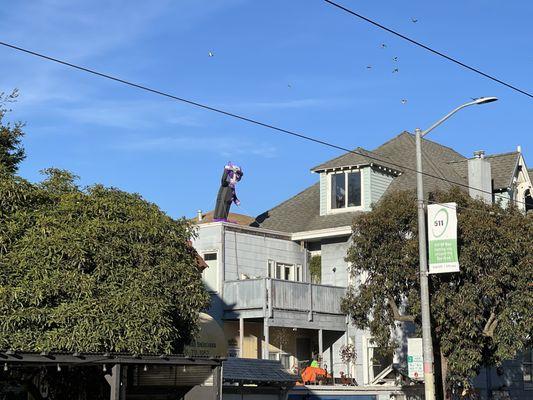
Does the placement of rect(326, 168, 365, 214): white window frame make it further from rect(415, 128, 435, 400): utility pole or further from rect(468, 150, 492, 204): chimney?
rect(415, 128, 435, 400): utility pole

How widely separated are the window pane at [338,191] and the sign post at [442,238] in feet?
40.5

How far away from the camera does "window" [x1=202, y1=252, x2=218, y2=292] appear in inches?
1383

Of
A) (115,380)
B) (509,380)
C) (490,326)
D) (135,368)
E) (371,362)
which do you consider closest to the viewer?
(115,380)

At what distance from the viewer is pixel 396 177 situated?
3800 cm

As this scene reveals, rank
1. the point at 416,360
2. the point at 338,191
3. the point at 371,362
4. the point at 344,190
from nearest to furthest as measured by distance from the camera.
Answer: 1. the point at 416,360
2. the point at 371,362
3. the point at 344,190
4. the point at 338,191

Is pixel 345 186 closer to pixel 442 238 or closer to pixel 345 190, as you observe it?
pixel 345 190

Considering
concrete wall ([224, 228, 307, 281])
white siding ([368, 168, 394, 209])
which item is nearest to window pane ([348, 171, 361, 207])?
white siding ([368, 168, 394, 209])

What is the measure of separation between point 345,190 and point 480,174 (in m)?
5.67

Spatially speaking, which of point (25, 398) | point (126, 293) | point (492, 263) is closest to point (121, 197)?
point (126, 293)

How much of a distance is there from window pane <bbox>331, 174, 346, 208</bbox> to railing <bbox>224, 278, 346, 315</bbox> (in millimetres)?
3867

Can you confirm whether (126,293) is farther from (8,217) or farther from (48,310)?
(8,217)

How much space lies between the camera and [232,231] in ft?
116

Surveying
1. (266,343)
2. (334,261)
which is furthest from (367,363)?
(266,343)

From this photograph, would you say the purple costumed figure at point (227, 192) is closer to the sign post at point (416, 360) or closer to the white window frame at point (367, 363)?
the white window frame at point (367, 363)
